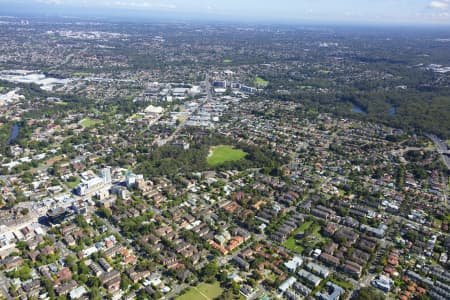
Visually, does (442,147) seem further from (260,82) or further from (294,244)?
(260,82)

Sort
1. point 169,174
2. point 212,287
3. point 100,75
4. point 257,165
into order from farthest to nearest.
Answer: point 100,75
point 257,165
point 169,174
point 212,287

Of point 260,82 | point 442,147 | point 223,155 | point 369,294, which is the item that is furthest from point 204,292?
point 260,82

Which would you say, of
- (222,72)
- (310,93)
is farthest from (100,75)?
(310,93)

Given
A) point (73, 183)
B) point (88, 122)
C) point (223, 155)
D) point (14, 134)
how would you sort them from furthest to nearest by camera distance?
point (88, 122)
point (14, 134)
point (223, 155)
point (73, 183)

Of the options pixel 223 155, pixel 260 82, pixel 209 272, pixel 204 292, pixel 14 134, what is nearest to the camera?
pixel 204 292

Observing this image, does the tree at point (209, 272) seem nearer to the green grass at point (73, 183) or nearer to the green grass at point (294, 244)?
the green grass at point (294, 244)

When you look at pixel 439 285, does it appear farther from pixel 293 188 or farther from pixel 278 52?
pixel 278 52

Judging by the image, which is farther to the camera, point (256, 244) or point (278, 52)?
point (278, 52)
